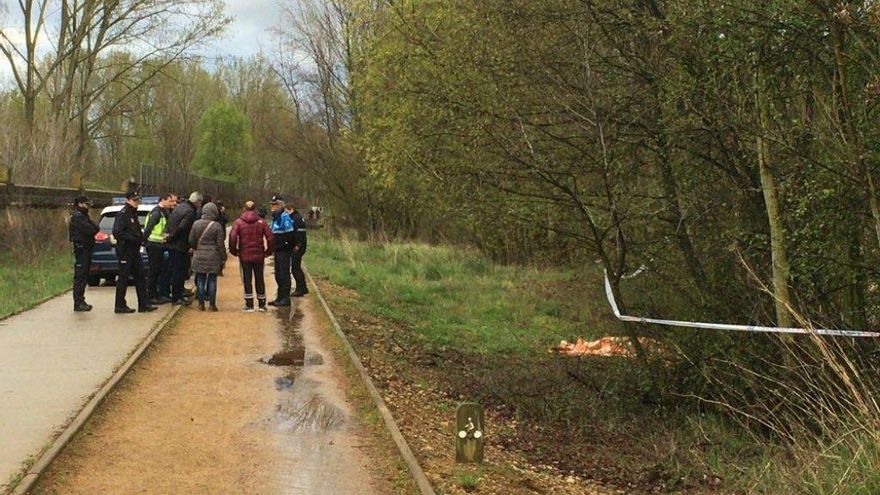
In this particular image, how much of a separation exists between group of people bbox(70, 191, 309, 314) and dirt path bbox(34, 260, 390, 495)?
2564mm

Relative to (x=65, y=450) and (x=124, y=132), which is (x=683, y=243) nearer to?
(x=65, y=450)

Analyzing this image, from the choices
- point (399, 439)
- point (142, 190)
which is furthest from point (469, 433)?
point (142, 190)

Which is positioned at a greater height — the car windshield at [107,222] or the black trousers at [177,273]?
the car windshield at [107,222]

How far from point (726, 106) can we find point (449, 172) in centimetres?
362

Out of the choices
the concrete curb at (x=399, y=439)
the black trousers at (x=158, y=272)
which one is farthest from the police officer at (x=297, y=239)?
the concrete curb at (x=399, y=439)

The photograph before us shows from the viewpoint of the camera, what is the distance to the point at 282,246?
49.1 ft

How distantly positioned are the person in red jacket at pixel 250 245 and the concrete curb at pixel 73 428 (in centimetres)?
350

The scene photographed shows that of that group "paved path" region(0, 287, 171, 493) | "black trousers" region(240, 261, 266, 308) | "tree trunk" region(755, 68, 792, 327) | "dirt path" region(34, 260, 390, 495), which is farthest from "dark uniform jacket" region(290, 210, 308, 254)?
"tree trunk" region(755, 68, 792, 327)

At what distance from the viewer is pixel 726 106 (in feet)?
28.1

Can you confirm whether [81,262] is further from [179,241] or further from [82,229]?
[179,241]

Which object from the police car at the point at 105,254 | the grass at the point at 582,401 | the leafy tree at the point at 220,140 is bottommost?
the grass at the point at 582,401

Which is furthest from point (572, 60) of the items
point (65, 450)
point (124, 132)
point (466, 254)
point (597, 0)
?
point (124, 132)

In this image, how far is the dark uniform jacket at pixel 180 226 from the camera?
14.1 m

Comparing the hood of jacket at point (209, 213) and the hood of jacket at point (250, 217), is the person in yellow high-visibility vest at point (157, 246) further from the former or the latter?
the hood of jacket at point (250, 217)
